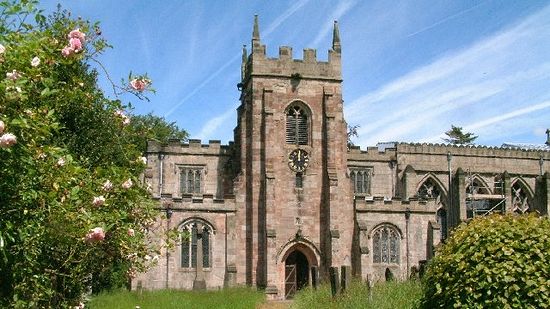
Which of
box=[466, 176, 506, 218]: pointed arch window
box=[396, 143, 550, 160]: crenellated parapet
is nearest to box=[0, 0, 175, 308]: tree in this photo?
box=[396, 143, 550, 160]: crenellated parapet

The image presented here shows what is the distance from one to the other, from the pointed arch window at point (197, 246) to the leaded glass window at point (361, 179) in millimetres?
11648

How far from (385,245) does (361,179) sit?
22.2 ft

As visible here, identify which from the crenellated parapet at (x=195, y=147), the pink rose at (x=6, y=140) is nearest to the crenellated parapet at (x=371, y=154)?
the crenellated parapet at (x=195, y=147)

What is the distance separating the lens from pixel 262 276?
35.3m

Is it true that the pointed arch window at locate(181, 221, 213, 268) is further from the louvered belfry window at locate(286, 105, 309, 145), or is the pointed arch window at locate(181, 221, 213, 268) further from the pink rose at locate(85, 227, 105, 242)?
the pink rose at locate(85, 227, 105, 242)

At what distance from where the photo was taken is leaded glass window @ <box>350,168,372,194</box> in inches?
1720

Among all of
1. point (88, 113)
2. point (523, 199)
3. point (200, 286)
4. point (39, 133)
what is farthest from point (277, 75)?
point (39, 133)

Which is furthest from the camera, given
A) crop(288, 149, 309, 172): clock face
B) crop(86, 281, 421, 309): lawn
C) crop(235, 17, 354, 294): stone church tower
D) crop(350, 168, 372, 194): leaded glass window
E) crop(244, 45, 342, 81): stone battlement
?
crop(350, 168, 372, 194): leaded glass window

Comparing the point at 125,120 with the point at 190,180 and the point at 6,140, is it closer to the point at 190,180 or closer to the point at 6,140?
the point at 6,140

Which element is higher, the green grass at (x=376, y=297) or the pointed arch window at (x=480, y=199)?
the pointed arch window at (x=480, y=199)

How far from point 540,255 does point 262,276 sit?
25.4 meters

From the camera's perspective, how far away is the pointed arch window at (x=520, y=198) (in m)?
47.5

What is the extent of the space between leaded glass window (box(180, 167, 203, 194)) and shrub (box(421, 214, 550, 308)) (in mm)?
29653

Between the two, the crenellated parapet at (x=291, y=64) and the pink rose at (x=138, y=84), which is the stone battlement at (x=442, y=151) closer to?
the crenellated parapet at (x=291, y=64)
